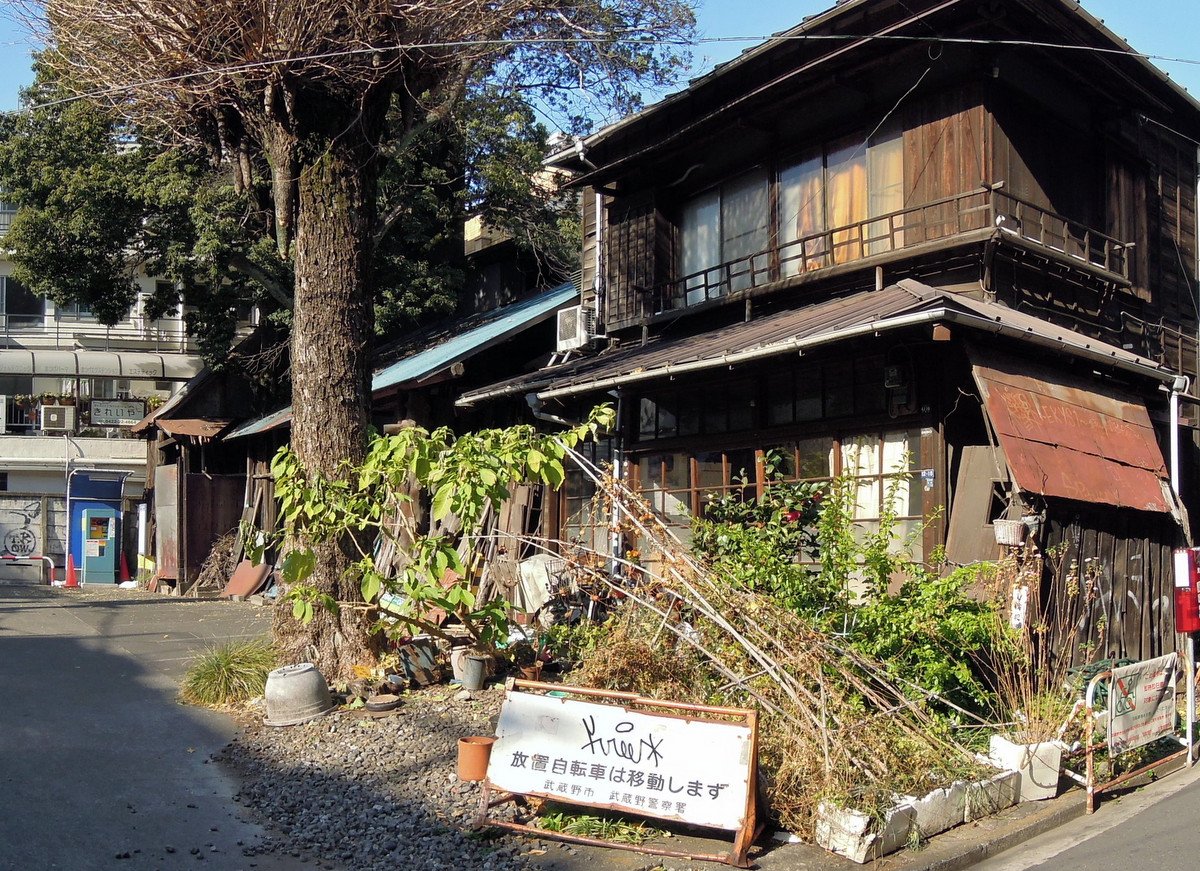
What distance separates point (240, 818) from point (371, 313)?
16.6ft

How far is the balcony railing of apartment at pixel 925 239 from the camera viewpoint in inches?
416

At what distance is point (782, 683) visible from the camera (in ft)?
21.9

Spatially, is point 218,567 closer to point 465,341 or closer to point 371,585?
point 465,341

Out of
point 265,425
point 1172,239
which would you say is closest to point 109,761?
point 265,425

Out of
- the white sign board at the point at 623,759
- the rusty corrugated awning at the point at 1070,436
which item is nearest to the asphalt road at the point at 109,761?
the white sign board at the point at 623,759

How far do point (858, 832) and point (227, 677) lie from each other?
20.2 feet

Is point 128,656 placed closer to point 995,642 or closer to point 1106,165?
point 995,642

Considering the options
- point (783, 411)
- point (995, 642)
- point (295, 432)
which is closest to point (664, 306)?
point (783, 411)

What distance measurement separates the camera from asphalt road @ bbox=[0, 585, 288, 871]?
20.2 ft

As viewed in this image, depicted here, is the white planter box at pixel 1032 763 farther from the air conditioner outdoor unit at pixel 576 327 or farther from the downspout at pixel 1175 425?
the air conditioner outdoor unit at pixel 576 327

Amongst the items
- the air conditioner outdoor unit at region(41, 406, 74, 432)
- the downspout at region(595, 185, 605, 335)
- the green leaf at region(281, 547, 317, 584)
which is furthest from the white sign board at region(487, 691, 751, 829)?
the air conditioner outdoor unit at region(41, 406, 74, 432)

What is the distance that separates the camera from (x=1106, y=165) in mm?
12367

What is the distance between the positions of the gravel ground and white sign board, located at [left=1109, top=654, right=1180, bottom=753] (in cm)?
420

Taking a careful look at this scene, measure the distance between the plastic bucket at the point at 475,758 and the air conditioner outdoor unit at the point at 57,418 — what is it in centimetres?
2853
